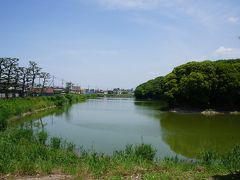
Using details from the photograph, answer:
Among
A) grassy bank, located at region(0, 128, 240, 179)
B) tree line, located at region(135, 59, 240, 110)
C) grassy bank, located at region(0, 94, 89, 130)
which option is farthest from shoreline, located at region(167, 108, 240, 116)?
grassy bank, located at region(0, 128, 240, 179)

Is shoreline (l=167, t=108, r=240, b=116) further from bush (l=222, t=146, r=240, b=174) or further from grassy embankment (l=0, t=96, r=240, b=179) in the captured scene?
grassy embankment (l=0, t=96, r=240, b=179)

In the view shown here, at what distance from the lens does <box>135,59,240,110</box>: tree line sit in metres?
54.0

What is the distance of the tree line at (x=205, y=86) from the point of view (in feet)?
177

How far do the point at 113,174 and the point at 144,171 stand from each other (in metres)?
0.97

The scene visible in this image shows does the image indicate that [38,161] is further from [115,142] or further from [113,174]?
[115,142]

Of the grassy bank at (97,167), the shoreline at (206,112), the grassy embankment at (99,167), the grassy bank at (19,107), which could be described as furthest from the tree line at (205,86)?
the grassy bank at (97,167)

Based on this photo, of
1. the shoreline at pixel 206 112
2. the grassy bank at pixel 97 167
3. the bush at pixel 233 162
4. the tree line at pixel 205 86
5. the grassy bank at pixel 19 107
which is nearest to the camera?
the grassy bank at pixel 97 167

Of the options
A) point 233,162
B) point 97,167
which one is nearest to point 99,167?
point 97,167

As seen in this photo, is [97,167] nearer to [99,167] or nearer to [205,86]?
[99,167]

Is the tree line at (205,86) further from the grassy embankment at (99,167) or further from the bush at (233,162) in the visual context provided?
the grassy embankment at (99,167)

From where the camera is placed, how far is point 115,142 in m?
23.7

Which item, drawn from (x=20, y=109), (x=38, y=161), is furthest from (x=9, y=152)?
(x=20, y=109)

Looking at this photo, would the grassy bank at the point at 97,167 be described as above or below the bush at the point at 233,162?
above

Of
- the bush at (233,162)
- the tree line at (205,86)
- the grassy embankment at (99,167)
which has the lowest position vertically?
the bush at (233,162)
